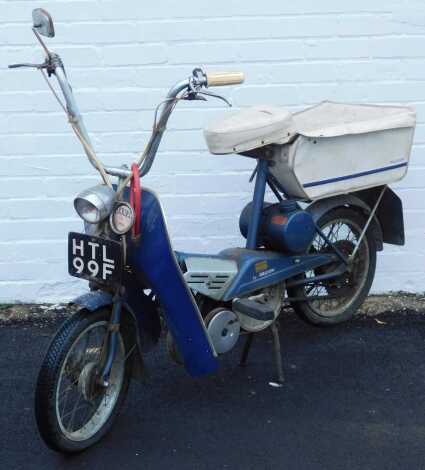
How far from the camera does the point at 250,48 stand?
4598 mm

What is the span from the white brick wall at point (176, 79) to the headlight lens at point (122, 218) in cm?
160

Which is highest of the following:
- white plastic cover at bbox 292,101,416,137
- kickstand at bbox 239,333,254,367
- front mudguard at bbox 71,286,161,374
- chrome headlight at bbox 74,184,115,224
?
white plastic cover at bbox 292,101,416,137

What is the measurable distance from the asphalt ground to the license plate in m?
0.79

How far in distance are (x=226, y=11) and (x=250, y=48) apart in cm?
25

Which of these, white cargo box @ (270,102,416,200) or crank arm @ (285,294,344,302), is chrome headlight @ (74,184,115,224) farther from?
crank arm @ (285,294,344,302)

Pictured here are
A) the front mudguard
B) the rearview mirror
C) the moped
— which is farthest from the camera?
the front mudguard

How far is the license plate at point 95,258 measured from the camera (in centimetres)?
311

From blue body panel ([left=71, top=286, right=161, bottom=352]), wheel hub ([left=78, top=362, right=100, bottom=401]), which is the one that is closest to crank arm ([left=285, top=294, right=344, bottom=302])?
blue body panel ([left=71, top=286, right=161, bottom=352])

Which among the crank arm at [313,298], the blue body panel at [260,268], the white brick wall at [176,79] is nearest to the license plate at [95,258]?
the blue body panel at [260,268]

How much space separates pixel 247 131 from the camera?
3.54 meters

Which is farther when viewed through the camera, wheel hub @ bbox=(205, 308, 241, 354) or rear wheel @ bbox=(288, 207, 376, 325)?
rear wheel @ bbox=(288, 207, 376, 325)

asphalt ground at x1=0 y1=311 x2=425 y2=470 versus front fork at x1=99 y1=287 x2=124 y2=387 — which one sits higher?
front fork at x1=99 y1=287 x2=124 y2=387

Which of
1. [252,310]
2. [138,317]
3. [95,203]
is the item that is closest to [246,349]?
[252,310]

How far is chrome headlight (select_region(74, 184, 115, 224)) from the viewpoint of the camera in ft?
10.1
